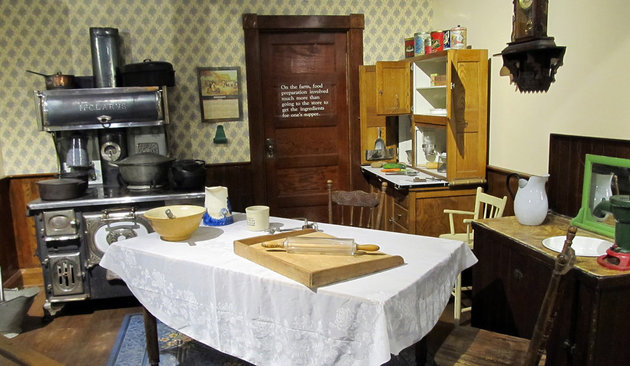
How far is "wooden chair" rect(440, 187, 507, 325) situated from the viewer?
3074 millimetres

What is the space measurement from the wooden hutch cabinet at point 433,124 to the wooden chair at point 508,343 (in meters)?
1.54

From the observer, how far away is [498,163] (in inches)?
135

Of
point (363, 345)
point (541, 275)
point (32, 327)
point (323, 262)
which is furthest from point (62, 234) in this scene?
point (541, 275)

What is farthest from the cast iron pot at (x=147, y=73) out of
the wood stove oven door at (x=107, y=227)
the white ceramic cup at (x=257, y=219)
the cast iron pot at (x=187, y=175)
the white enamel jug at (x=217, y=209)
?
the white ceramic cup at (x=257, y=219)

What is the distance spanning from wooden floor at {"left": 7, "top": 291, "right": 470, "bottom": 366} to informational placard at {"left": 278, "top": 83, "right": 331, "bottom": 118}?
196cm

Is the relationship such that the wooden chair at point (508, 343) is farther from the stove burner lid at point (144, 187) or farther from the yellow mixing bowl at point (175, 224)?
the stove burner lid at point (144, 187)

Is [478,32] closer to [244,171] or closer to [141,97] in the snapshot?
[244,171]

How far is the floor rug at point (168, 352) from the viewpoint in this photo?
2.79m

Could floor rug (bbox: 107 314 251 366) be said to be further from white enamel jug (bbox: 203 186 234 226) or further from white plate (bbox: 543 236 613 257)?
white plate (bbox: 543 236 613 257)

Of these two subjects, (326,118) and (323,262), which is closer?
(323,262)

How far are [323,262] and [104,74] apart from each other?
271 centimetres

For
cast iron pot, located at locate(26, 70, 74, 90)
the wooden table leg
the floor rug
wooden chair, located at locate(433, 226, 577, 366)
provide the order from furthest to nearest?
cast iron pot, located at locate(26, 70, 74, 90)
the floor rug
the wooden table leg
wooden chair, located at locate(433, 226, 577, 366)

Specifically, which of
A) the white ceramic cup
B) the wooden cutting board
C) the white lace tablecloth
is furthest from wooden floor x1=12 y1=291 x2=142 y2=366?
the wooden cutting board

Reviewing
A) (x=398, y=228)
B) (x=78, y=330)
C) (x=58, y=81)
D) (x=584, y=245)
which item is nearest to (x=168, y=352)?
(x=78, y=330)
